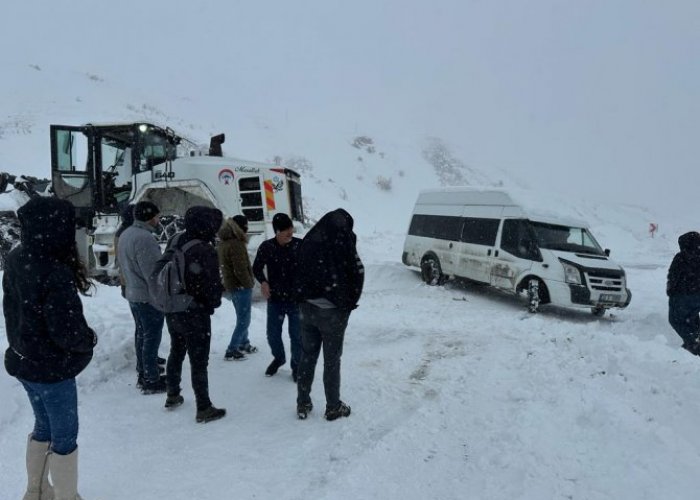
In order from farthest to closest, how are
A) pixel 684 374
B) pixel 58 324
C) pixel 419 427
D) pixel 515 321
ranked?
pixel 515 321 → pixel 684 374 → pixel 419 427 → pixel 58 324

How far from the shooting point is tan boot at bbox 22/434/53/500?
2746 millimetres

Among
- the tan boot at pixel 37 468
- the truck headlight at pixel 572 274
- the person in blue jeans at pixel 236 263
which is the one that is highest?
the person in blue jeans at pixel 236 263

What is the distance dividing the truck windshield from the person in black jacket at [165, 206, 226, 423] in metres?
7.62

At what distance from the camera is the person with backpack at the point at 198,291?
3.96m

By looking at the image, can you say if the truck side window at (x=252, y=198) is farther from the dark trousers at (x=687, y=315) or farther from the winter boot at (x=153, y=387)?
the dark trousers at (x=687, y=315)

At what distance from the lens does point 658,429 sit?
3453 millimetres

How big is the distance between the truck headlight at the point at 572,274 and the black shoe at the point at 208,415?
7334 mm

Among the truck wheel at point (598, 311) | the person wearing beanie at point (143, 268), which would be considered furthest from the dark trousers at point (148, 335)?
the truck wheel at point (598, 311)

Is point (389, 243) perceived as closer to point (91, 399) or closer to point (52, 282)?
point (91, 399)

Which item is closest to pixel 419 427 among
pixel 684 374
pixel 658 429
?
pixel 658 429

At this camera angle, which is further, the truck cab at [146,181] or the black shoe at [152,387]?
the truck cab at [146,181]

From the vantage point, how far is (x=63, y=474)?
8.73 feet

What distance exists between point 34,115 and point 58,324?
27.4 metres

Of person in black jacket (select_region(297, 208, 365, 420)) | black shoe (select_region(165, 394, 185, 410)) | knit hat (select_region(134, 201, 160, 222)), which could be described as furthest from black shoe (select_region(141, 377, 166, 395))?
person in black jacket (select_region(297, 208, 365, 420))
